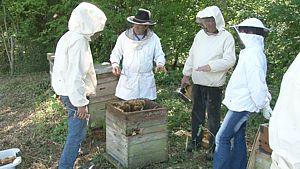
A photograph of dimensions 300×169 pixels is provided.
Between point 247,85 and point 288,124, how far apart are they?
184 cm

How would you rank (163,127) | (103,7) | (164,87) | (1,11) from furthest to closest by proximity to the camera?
1. (1,11)
2. (164,87)
3. (103,7)
4. (163,127)

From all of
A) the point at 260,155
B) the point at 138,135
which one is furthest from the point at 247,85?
the point at 138,135

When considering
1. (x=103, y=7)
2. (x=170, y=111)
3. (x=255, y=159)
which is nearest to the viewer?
(x=255, y=159)

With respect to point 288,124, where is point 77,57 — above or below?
below

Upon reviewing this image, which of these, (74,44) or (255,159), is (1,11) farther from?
(255,159)

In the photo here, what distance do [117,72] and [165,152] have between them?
41.9 inches

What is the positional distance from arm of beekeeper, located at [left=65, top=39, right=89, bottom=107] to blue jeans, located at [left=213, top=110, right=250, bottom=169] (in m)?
1.38

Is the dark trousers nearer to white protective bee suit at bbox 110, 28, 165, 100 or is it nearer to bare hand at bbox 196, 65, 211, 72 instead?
bare hand at bbox 196, 65, 211, 72

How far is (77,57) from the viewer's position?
13.3 ft

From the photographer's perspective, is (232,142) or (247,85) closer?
(247,85)

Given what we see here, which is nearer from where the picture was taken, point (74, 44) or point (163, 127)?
point (74, 44)

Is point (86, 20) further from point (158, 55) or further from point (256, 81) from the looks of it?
point (256, 81)

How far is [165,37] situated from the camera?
326 inches

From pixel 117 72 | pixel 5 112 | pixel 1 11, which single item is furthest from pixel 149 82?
pixel 1 11
